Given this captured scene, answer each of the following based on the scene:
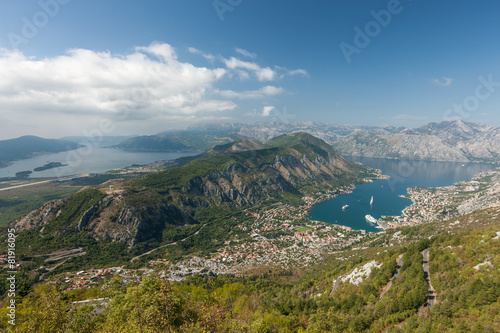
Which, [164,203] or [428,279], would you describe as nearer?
[428,279]

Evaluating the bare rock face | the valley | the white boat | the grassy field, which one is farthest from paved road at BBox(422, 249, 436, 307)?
the grassy field

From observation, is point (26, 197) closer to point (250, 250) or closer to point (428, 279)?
point (250, 250)

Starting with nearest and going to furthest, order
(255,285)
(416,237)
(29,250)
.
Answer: (255,285) < (416,237) < (29,250)

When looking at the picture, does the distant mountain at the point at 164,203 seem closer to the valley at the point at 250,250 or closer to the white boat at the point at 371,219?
the valley at the point at 250,250

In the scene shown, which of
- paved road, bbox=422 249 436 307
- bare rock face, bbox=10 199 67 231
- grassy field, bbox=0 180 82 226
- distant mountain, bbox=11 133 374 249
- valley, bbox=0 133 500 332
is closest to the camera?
valley, bbox=0 133 500 332

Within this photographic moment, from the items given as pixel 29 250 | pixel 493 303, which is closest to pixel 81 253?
pixel 29 250

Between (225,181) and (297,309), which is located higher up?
(225,181)

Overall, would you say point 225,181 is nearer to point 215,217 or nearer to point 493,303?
point 215,217

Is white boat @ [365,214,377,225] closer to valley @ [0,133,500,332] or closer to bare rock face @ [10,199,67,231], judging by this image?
valley @ [0,133,500,332]

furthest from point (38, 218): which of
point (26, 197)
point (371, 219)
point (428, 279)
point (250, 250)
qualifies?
point (371, 219)
